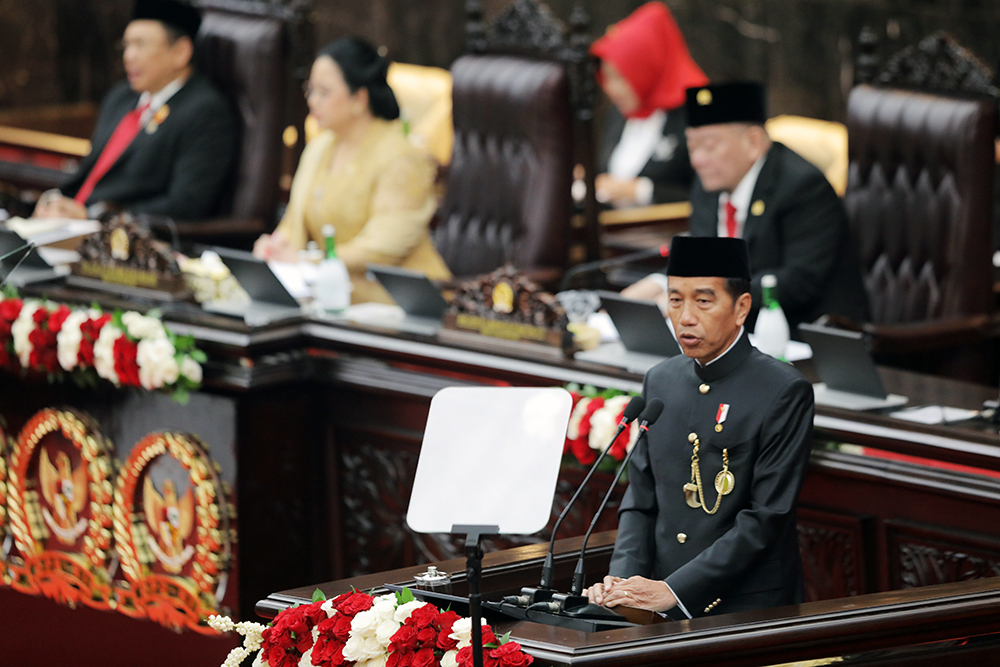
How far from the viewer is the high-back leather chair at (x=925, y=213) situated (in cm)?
412

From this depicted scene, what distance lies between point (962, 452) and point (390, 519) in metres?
1.43

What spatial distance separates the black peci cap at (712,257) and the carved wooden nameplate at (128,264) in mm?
1836

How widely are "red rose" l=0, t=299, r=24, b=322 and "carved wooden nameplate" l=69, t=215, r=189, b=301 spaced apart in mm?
186

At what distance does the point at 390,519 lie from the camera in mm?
3715

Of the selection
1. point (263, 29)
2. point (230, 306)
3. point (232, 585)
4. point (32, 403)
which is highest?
point (263, 29)

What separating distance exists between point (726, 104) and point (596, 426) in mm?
1015

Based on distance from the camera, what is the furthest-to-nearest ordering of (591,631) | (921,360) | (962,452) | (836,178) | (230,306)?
(836,178) → (921,360) → (230,306) → (962,452) → (591,631)

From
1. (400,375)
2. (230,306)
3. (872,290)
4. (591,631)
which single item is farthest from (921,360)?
(591,631)

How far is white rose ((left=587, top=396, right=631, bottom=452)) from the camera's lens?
3.09 metres

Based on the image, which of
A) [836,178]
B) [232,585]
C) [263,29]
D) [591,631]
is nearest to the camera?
[591,631]

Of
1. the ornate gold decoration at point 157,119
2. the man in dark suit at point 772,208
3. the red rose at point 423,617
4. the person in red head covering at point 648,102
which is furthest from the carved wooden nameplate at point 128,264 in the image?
the person in red head covering at point 648,102

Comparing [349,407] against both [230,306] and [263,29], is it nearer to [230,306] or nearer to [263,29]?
[230,306]

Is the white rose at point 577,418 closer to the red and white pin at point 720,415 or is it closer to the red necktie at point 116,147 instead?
the red and white pin at point 720,415

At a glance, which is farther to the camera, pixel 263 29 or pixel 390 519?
pixel 263 29
